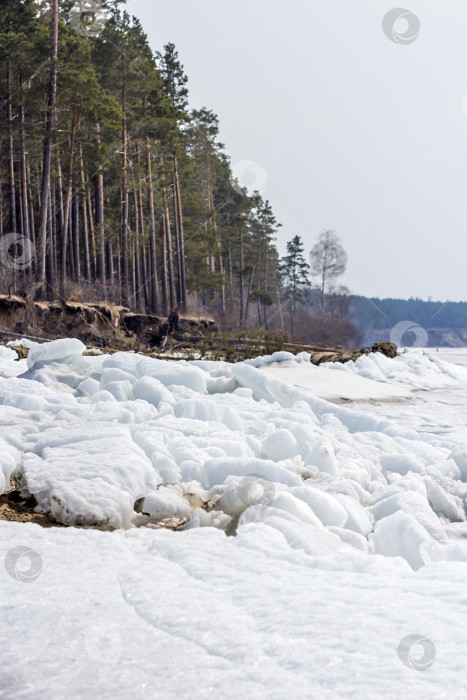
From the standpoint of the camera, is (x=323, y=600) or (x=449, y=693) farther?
(x=323, y=600)

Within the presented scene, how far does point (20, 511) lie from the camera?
2801 mm

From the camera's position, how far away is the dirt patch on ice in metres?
2.68

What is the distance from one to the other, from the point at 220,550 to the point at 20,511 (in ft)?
3.83

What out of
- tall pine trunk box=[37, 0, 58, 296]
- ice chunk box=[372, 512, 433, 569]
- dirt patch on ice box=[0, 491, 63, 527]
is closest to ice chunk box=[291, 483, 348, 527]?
ice chunk box=[372, 512, 433, 569]

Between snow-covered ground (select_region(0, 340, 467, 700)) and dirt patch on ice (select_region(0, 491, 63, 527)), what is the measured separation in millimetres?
53

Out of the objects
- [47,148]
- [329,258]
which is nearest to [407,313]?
[329,258]

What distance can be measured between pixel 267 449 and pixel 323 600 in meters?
1.90

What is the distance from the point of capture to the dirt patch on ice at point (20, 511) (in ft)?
8.79

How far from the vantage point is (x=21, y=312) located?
14.3 meters

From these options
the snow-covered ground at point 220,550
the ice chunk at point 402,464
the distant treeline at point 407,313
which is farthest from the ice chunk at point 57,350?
the distant treeline at point 407,313

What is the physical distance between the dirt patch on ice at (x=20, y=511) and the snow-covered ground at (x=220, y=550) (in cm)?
5

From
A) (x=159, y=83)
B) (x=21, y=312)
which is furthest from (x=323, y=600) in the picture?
(x=159, y=83)

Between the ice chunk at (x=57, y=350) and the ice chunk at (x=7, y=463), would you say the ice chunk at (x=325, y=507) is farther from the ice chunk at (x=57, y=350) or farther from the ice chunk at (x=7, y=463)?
the ice chunk at (x=57, y=350)

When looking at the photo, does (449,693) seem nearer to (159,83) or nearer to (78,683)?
(78,683)
